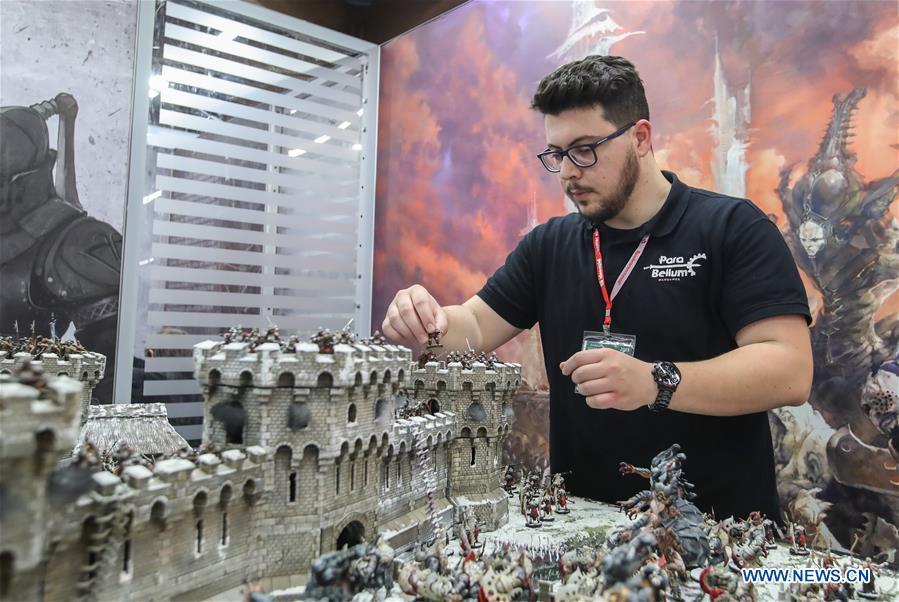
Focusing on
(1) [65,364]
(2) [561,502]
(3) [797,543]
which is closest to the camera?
(3) [797,543]

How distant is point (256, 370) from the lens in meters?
6.12

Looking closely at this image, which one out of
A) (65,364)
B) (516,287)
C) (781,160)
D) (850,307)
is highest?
(781,160)

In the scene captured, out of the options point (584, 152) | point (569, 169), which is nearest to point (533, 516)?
point (569, 169)

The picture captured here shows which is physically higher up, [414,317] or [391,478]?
[414,317]

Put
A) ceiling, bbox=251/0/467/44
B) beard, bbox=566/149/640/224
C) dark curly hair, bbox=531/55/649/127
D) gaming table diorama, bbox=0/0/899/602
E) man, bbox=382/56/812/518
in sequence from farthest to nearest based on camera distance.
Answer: ceiling, bbox=251/0/467/44
beard, bbox=566/149/640/224
dark curly hair, bbox=531/55/649/127
man, bbox=382/56/812/518
gaming table diorama, bbox=0/0/899/602

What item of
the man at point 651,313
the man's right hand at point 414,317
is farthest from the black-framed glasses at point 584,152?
the man's right hand at point 414,317

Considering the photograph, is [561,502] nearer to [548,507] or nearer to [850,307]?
[548,507]

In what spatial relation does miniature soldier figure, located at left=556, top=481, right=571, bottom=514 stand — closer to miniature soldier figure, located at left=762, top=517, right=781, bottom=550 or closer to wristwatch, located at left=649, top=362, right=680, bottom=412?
miniature soldier figure, located at left=762, top=517, right=781, bottom=550

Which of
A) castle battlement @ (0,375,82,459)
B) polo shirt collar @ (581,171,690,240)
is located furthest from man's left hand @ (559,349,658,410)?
castle battlement @ (0,375,82,459)

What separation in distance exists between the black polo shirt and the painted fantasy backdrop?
192cm

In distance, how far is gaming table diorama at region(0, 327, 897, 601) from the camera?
440cm

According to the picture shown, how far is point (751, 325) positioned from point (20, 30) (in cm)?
1464

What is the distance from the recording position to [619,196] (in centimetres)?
832

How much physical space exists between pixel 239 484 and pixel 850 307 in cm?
885
